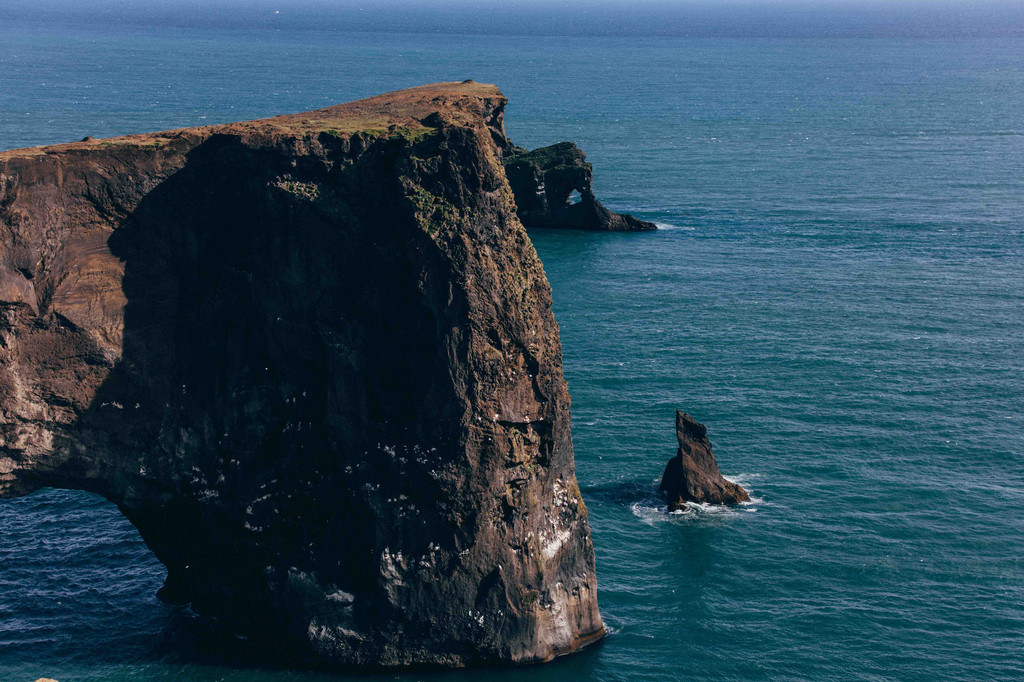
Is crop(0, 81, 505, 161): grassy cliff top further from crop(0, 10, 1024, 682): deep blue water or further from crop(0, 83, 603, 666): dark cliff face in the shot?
crop(0, 10, 1024, 682): deep blue water

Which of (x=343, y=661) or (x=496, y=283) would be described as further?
(x=343, y=661)

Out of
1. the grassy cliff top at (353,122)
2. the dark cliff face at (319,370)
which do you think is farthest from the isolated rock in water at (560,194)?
the dark cliff face at (319,370)

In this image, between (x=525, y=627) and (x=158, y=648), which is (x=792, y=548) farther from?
(x=158, y=648)

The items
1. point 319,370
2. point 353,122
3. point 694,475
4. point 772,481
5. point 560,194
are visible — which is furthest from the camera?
point 560,194

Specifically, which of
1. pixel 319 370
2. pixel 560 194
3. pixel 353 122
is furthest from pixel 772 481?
pixel 560 194

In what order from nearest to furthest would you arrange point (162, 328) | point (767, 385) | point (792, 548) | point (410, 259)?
point (410, 259), point (162, 328), point (792, 548), point (767, 385)

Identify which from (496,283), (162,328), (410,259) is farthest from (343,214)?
(162,328)

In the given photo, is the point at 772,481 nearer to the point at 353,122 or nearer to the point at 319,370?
the point at 319,370

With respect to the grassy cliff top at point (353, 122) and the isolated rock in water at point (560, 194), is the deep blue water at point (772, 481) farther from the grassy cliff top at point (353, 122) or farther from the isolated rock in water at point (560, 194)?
the grassy cliff top at point (353, 122)
